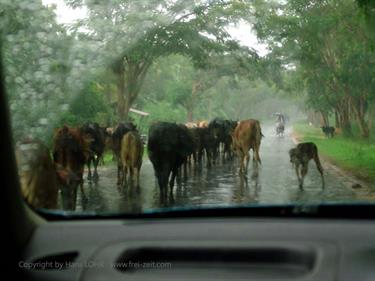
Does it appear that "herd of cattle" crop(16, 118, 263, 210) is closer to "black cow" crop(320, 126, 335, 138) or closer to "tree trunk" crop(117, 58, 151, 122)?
"tree trunk" crop(117, 58, 151, 122)

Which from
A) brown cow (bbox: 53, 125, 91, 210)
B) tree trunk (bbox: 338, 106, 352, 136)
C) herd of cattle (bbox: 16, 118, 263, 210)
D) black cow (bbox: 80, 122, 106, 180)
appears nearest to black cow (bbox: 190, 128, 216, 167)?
herd of cattle (bbox: 16, 118, 263, 210)

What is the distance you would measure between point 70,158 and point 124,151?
33cm

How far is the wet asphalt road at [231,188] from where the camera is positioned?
2.88 metres

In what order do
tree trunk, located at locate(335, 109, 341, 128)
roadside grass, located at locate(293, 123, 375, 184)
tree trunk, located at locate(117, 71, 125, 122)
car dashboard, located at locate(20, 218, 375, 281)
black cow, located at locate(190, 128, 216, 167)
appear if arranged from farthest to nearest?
black cow, located at locate(190, 128, 216, 167), tree trunk, located at locate(117, 71, 125, 122), tree trunk, located at locate(335, 109, 341, 128), roadside grass, located at locate(293, 123, 375, 184), car dashboard, located at locate(20, 218, 375, 281)

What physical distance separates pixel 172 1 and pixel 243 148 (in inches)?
37.9

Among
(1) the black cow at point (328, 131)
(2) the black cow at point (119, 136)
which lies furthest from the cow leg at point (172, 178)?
(1) the black cow at point (328, 131)

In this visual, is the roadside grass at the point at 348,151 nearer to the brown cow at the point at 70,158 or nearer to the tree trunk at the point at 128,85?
the tree trunk at the point at 128,85

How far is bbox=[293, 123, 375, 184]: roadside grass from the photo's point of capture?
2859 millimetres

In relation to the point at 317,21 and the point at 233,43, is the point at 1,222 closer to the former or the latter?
the point at 233,43

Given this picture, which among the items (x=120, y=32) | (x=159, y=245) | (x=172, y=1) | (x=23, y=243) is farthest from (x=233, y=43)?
(x=23, y=243)

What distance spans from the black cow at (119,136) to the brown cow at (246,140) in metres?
0.62

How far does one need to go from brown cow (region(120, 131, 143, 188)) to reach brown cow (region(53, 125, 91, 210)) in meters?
0.23

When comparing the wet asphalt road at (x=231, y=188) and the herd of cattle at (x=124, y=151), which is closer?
the wet asphalt road at (x=231, y=188)

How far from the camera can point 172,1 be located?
124 inches
